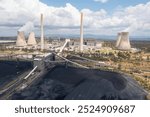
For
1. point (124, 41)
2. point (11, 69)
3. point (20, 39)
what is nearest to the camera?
point (11, 69)

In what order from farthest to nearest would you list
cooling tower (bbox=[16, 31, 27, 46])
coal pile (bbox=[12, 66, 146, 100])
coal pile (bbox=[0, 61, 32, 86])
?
cooling tower (bbox=[16, 31, 27, 46])
coal pile (bbox=[0, 61, 32, 86])
coal pile (bbox=[12, 66, 146, 100])

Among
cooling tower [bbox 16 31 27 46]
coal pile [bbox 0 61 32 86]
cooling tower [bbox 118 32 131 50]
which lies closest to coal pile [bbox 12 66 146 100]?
coal pile [bbox 0 61 32 86]

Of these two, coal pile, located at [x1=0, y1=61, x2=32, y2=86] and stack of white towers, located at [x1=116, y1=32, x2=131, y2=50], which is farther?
stack of white towers, located at [x1=116, y1=32, x2=131, y2=50]

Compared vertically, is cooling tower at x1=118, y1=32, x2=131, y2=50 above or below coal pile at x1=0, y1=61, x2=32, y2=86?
above

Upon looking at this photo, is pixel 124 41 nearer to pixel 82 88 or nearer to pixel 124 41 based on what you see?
pixel 124 41

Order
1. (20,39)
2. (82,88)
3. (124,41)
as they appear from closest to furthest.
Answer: (82,88), (124,41), (20,39)

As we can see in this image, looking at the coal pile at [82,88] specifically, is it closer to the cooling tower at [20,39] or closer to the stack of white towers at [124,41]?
the stack of white towers at [124,41]

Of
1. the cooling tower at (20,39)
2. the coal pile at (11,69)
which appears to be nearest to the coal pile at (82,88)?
the coal pile at (11,69)

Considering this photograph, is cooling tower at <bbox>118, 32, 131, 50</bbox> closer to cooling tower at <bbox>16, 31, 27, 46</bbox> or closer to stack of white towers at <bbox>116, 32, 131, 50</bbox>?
stack of white towers at <bbox>116, 32, 131, 50</bbox>

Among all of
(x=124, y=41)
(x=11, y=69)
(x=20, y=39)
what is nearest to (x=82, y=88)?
(x=11, y=69)
